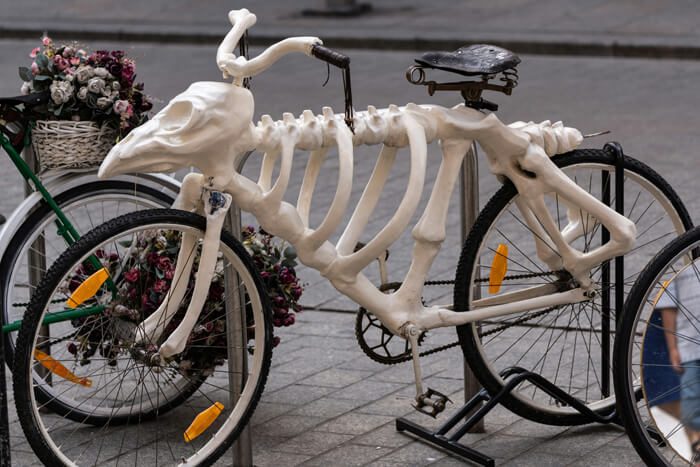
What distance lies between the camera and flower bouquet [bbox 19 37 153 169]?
13.3 feet

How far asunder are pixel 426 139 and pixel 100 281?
3.54 feet

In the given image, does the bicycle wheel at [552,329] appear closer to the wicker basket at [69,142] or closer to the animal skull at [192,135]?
the animal skull at [192,135]

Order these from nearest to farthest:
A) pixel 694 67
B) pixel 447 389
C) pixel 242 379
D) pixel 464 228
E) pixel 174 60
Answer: pixel 242 379
pixel 464 228
pixel 447 389
pixel 694 67
pixel 174 60

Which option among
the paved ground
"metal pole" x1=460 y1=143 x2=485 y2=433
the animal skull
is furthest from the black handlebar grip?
the paved ground

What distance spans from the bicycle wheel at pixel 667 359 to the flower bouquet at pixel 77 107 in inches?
72.4

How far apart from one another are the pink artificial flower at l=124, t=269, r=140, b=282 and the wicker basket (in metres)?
0.43

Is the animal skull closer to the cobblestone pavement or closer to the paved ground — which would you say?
the cobblestone pavement

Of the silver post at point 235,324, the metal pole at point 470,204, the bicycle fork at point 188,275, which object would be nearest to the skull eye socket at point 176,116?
the bicycle fork at point 188,275

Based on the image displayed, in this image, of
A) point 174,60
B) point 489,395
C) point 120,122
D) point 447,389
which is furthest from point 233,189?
point 174,60

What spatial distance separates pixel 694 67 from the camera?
1104 centimetres

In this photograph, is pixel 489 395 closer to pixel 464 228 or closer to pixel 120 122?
pixel 464 228

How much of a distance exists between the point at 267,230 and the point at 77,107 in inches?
37.3

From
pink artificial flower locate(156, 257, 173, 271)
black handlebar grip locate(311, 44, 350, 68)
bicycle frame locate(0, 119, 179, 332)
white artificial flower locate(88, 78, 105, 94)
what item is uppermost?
black handlebar grip locate(311, 44, 350, 68)

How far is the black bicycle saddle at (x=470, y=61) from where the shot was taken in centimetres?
362
